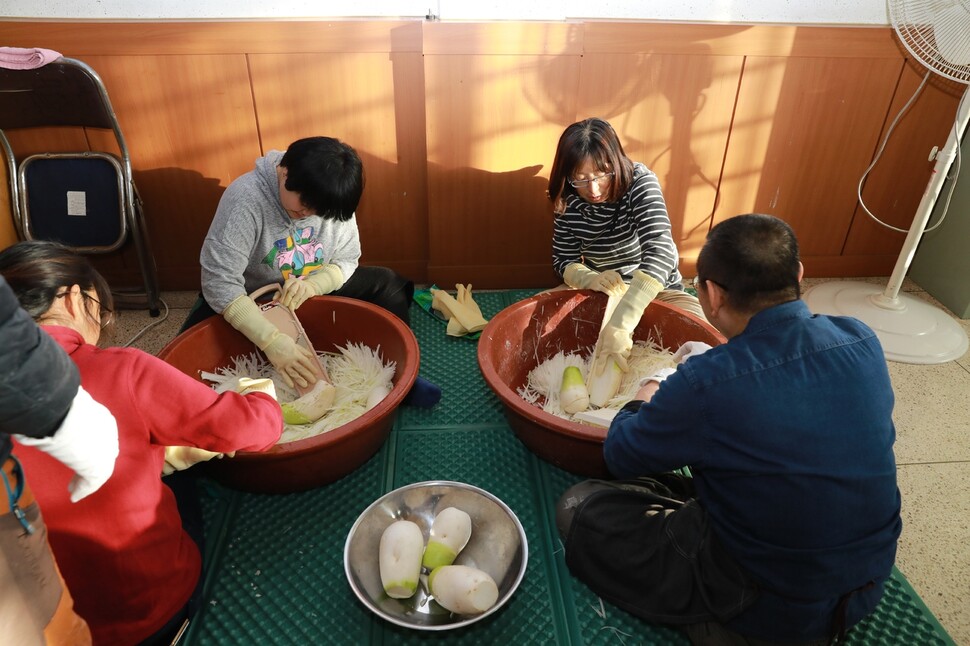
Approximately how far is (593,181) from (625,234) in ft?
1.04

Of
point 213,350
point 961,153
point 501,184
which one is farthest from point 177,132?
point 961,153

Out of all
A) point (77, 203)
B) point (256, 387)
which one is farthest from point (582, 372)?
point (77, 203)

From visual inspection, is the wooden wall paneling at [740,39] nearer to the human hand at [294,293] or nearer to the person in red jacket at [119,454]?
the human hand at [294,293]

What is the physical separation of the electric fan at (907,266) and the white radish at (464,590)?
1961mm

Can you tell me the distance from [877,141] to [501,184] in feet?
5.29

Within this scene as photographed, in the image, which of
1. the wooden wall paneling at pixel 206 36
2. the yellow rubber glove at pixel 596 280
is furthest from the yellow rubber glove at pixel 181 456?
the wooden wall paneling at pixel 206 36

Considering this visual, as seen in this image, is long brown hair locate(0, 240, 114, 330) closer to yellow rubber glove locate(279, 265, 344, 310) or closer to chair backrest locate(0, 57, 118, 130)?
yellow rubber glove locate(279, 265, 344, 310)

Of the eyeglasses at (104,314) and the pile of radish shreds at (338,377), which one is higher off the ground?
the eyeglasses at (104,314)

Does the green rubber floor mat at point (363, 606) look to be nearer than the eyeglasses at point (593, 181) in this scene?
Yes

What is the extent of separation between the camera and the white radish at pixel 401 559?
138cm

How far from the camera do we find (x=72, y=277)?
1153mm

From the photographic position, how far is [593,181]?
199 centimetres

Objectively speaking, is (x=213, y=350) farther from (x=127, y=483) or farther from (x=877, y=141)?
(x=877, y=141)

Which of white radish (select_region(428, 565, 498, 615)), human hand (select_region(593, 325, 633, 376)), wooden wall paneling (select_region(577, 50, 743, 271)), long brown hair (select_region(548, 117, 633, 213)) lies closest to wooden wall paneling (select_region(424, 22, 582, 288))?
wooden wall paneling (select_region(577, 50, 743, 271))
